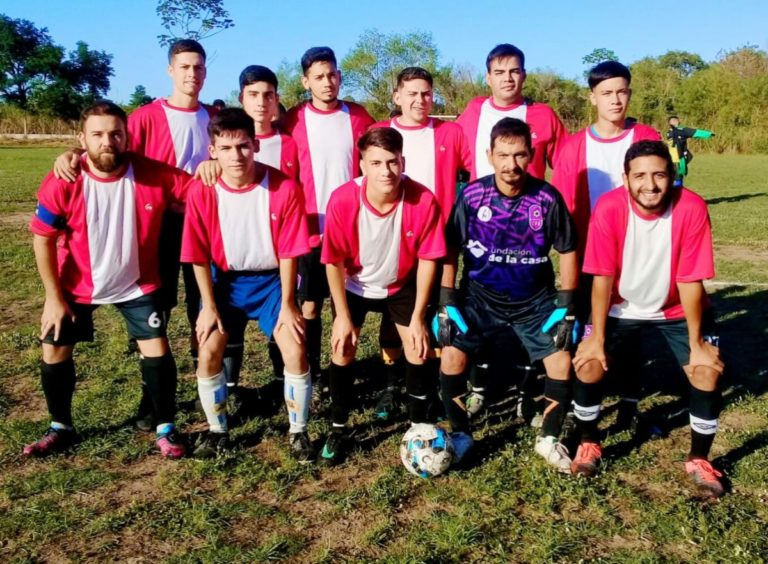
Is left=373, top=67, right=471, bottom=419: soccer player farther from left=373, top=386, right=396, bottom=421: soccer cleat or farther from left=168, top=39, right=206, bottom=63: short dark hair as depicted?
left=168, top=39, right=206, bottom=63: short dark hair

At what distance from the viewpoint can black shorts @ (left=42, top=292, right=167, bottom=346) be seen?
3981 mm

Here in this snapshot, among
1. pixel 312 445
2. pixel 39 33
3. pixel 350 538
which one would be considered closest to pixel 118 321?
pixel 312 445

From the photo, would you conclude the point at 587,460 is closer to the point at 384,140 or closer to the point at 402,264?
the point at 402,264

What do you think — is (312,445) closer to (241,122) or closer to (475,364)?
(475,364)

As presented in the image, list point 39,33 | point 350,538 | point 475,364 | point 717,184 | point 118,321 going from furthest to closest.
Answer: point 39,33 < point 717,184 < point 118,321 < point 475,364 < point 350,538

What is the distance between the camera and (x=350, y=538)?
320 centimetres

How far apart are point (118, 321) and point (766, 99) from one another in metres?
44.9

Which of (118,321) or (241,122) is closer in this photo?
(241,122)

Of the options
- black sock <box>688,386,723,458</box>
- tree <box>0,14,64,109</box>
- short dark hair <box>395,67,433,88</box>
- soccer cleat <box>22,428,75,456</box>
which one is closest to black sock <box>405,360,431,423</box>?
black sock <box>688,386,723,458</box>

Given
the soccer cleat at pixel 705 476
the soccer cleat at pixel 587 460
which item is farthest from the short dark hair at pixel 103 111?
the soccer cleat at pixel 705 476

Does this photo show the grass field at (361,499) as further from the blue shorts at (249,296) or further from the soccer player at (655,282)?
the blue shorts at (249,296)

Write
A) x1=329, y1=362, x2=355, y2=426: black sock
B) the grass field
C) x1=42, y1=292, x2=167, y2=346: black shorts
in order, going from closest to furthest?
1. the grass field
2. x1=42, y1=292, x2=167, y2=346: black shorts
3. x1=329, y1=362, x2=355, y2=426: black sock

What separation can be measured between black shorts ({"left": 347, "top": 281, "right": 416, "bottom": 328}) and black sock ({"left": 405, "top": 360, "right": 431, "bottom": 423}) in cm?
28

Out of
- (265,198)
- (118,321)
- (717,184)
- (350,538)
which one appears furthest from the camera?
(717,184)
